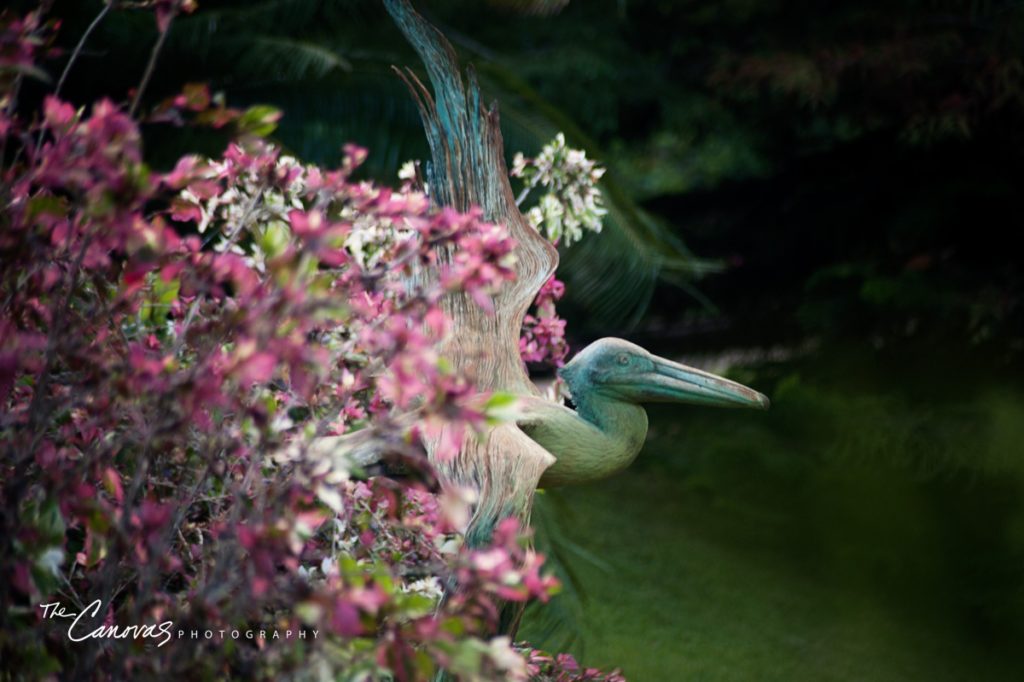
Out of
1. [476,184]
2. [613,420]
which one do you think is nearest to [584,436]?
[613,420]

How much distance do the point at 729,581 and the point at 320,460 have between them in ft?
11.8

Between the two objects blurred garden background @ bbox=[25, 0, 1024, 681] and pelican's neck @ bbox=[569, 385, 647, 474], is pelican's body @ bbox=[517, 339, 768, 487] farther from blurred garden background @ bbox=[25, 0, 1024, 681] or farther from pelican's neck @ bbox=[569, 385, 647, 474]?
blurred garden background @ bbox=[25, 0, 1024, 681]

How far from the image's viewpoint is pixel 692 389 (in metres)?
2.48

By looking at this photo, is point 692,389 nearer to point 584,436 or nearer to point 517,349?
point 584,436

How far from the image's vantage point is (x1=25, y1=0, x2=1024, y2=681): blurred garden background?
4465mm

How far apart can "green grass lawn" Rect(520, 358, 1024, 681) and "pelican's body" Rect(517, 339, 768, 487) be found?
1.62 m

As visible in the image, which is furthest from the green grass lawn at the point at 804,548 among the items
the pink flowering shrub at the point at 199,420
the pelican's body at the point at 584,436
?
the pink flowering shrub at the point at 199,420

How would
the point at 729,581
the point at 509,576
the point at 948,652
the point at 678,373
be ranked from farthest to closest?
the point at 729,581 < the point at 948,652 < the point at 678,373 < the point at 509,576

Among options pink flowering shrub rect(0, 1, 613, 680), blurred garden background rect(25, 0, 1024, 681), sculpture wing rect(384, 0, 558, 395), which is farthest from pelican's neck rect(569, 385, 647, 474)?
blurred garden background rect(25, 0, 1024, 681)

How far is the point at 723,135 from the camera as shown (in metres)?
9.27

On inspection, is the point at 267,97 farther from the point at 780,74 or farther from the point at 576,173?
the point at 780,74

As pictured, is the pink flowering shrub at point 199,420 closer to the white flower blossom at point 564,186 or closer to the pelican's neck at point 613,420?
the pelican's neck at point 613,420

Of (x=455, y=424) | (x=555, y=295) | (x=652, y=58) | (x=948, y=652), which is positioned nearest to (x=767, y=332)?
(x=652, y=58)

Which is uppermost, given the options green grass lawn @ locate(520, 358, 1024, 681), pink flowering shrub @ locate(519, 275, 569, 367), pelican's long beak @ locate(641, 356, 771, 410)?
pelican's long beak @ locate(641, 356, 771, 410)
